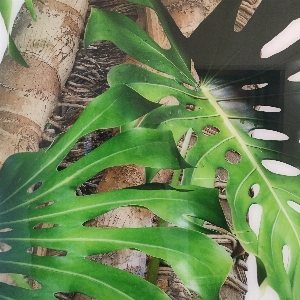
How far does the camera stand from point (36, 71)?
0.91 meters

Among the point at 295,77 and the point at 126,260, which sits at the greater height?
the point at 295,77

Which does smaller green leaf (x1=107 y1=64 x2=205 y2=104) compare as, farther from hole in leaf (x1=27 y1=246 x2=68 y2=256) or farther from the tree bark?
hole in leaf (x1=27 y1=246 x2=68 y2=256)

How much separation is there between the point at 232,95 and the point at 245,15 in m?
0.17

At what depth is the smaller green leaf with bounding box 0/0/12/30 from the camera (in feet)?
3.02

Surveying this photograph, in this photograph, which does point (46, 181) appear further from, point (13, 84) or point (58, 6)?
point (58, 6)

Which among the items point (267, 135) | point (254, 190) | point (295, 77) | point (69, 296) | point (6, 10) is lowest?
point (69, 296)

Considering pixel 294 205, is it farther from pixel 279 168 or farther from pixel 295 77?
pixel 295 77

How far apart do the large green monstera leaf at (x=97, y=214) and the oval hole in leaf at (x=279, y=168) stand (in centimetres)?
13

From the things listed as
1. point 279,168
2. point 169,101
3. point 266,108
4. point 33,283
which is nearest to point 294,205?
point 279,168

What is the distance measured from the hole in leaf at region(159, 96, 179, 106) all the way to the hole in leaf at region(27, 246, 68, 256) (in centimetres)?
36

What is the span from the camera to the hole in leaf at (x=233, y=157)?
876 mm

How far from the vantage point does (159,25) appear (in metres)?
0.90

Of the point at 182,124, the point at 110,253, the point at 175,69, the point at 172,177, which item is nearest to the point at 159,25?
the point at 175,69

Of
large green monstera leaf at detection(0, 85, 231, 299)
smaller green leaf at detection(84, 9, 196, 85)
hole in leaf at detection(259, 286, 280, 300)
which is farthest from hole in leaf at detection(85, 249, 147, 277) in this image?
smaller green leaf at detection(84, 9, 196, 85)
